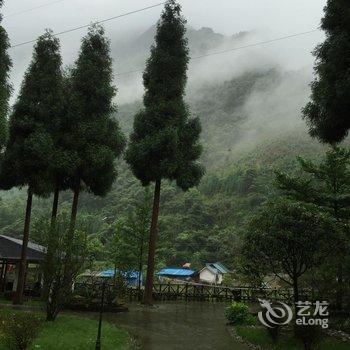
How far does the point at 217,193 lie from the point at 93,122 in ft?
310

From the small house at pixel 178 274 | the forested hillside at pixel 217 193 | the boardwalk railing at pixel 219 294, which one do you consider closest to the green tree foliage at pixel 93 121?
the boardwalk railing at pixel 219 294

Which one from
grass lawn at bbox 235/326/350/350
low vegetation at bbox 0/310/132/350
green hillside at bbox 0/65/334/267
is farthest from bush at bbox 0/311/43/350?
green hillside at bbox 0/65/334/267

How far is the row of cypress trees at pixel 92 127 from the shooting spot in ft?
73.0

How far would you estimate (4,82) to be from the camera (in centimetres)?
1748

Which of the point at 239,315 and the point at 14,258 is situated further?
the point at 14,258

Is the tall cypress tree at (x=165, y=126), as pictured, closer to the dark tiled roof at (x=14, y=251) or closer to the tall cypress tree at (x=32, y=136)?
the tall cypress tree at (x=32, y=136)

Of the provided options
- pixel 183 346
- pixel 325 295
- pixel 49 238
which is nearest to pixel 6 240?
pixel 49 238

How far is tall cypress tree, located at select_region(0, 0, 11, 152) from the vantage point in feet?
54.4

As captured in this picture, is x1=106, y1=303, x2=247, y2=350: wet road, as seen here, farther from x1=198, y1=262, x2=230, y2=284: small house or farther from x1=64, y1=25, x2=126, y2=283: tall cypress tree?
x1=198, y1=262, x2=230, y2=284: small house

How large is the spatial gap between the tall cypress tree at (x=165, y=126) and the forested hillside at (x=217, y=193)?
8.34 meters

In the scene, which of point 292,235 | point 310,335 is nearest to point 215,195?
point 292,235

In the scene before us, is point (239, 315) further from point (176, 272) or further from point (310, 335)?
point (176, 272)

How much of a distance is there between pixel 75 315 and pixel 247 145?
153156 millimetres

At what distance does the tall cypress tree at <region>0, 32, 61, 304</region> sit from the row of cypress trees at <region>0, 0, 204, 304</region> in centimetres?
5
